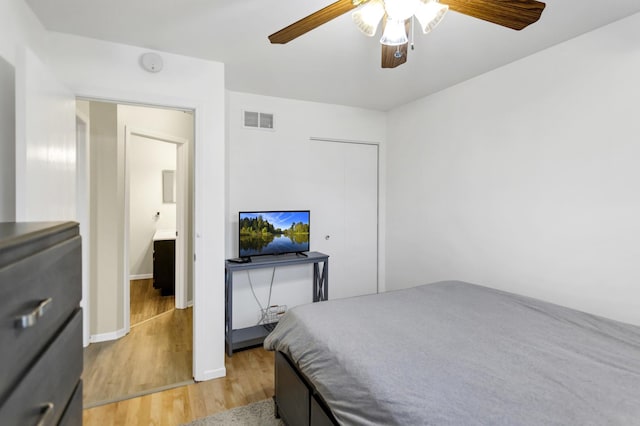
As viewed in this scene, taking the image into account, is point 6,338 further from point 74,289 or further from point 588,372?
point 588,372

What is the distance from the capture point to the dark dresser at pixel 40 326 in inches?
21.6

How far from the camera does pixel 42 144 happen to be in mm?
1504

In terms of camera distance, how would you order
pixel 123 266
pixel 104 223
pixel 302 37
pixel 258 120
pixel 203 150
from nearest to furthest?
pixel 302 37 < pixel 203 150 < pixel 104 223 < pixel 123 266 < pixel 258 120

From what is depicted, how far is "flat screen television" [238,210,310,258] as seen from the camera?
2963 millimetres

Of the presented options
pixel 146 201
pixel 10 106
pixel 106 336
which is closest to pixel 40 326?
pixel 10 106

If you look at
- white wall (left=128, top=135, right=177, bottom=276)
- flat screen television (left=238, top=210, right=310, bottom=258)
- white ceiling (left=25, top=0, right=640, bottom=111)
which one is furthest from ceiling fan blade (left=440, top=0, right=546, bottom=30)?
white wall (left=128, top=135, right=177, bottom=276)

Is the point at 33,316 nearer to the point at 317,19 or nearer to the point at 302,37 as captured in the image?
the point at 317,19

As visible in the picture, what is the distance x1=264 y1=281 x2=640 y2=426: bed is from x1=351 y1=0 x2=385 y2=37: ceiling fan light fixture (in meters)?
1.49

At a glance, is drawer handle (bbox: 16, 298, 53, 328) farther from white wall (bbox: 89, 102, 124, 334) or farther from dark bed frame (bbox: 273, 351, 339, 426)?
white wall (bbox: 89, 102, 124, 334)

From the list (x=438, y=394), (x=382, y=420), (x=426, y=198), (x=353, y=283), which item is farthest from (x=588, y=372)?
(x=353, y=283)

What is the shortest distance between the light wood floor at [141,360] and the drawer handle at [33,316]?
2031mm

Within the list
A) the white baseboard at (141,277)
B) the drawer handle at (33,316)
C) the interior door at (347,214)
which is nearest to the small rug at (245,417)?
the drawer handle at (33,316)

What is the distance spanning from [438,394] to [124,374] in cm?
251

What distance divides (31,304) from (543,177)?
285 centimetres
